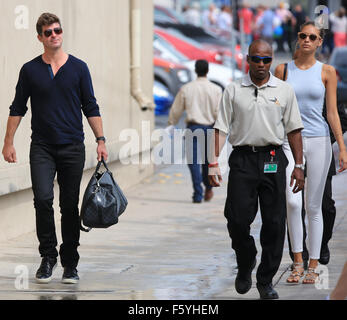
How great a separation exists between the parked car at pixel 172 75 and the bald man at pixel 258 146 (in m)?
17.0

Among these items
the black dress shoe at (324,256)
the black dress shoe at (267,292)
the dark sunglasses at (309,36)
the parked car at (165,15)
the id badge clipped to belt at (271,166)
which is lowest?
the black dress shoe at (324,256)

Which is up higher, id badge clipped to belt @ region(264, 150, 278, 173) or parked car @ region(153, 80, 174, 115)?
id badge clipped to belt @ region(264, 150, 278, 173)

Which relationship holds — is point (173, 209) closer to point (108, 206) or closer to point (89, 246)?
point (89, 246)

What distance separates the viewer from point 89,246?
9938mm

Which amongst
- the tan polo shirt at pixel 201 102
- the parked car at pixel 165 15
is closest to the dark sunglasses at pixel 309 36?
the tan polo shirt at pixel 201 102

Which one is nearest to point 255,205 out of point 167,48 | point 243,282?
point 243,282

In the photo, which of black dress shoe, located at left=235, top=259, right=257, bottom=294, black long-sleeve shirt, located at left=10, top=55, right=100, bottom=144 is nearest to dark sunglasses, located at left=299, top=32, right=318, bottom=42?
black long-sleeve shirt, located at left=10, top=55, right=100, bottom=144

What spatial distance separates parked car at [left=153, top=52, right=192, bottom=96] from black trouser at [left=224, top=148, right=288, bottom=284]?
16989 mm

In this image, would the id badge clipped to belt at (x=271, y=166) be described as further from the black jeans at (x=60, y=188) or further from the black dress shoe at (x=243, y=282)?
the black jeans at (x=60, y=188)

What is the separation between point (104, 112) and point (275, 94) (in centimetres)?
576

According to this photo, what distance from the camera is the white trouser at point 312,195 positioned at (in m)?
8.02

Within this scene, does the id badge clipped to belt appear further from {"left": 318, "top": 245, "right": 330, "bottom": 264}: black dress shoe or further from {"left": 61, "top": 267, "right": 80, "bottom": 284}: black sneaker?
{"left": 61, "top": 267, "right": 80, "bottom": 284}: black sneaker

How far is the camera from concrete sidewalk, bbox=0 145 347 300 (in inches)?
305
